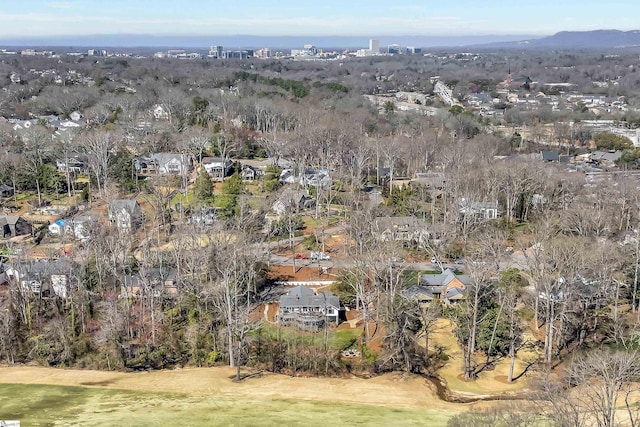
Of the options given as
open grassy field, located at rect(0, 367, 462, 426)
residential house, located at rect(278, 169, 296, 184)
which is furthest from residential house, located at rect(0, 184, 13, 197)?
open grassy field, located at rect(0, 367, 462, 426)

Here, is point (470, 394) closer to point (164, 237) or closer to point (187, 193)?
Result: point (164, 237)

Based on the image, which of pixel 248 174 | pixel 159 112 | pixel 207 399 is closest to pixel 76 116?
pixel 159 112

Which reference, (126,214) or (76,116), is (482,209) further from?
(76,116)

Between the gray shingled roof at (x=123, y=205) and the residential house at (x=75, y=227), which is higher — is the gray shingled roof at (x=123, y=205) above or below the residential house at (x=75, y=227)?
above

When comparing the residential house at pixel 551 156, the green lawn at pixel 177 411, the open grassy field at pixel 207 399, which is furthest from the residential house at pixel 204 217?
the residential house at pixel 551 156

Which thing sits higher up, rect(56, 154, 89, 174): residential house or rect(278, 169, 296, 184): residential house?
rect(56, 154, 89, 174): residential house

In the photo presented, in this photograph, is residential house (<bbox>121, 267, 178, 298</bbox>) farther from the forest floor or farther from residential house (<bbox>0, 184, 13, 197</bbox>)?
residential house (<bbox>0, 184, 13, 197</bbox>)

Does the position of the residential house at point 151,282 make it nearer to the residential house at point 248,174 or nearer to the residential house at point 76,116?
the residential house at point 248,174
